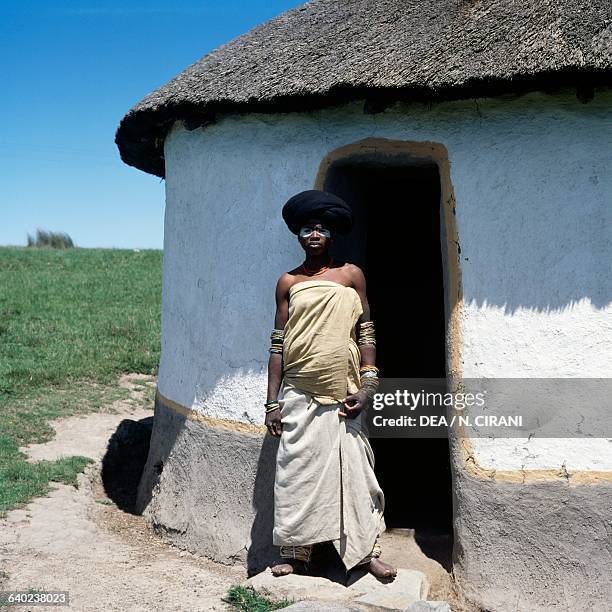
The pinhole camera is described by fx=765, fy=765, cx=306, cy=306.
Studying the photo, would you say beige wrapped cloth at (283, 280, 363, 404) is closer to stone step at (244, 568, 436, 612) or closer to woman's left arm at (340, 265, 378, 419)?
woman's left arm at (340, 265, 378, 419)

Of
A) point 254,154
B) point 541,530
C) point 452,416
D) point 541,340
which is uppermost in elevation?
point 254,154

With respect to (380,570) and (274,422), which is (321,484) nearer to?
(274,422)

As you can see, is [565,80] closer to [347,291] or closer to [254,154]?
[347,291]

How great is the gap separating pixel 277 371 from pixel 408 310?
10.2 ft

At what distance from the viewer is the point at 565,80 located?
3.94 meters

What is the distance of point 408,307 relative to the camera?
7066 mm

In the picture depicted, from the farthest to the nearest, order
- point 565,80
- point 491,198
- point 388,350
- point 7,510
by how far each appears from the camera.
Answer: point 388,350 < point 7,510 < point 491,198 < point 565,80

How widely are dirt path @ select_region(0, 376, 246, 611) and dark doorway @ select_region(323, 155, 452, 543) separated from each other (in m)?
1.78

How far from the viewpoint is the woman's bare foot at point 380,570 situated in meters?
4.09

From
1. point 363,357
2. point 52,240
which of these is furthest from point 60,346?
point 52,240

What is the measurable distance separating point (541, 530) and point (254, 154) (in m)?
2.84

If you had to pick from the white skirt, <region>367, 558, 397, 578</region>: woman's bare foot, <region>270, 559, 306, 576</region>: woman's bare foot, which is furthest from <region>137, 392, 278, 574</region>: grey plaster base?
<region>367, 558, 397, 578</region>: woman's bare foot

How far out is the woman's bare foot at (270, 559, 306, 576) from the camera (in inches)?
162

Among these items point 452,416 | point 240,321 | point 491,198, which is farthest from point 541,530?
point 240,321
